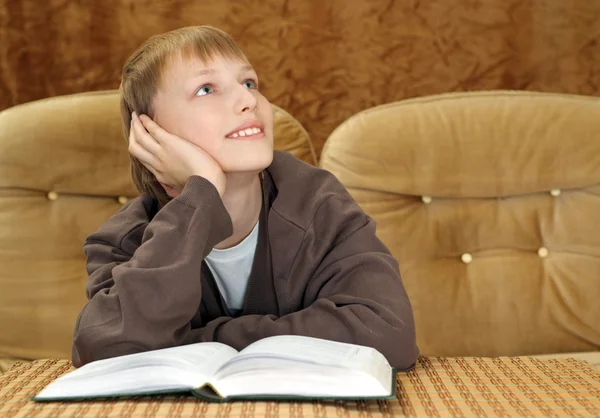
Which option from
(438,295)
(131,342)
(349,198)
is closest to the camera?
(131,342)

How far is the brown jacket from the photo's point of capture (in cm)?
117

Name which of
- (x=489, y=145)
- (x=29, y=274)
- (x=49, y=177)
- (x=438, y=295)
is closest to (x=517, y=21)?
(x=489, y=145)

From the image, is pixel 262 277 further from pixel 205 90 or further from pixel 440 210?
pixel 440 210

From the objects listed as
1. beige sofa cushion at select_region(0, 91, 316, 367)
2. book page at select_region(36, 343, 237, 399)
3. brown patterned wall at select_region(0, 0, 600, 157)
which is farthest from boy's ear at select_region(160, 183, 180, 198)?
brown patterned wall at select_region(0, 0, 600, 157)

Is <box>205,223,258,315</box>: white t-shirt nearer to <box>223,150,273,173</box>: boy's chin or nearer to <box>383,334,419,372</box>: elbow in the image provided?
<box>223,150,273,173</box>: boy's chin

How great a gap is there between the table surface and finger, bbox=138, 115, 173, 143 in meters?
0.43

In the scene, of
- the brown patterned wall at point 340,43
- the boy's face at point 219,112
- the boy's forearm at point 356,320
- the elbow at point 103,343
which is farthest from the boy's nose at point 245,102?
the brown patterned wall at point 340,43

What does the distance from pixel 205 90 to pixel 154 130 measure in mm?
115

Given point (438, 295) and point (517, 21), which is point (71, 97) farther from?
point (517, 21)

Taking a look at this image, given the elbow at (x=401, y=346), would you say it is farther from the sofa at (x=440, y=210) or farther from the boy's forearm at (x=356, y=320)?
the sofa at (x=440, y=210)

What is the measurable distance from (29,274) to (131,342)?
0.69m

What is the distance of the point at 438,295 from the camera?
1722 millimetres

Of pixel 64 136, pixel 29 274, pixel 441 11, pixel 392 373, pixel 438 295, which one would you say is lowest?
pixel 438 295

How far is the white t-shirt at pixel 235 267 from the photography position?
4.62ft
